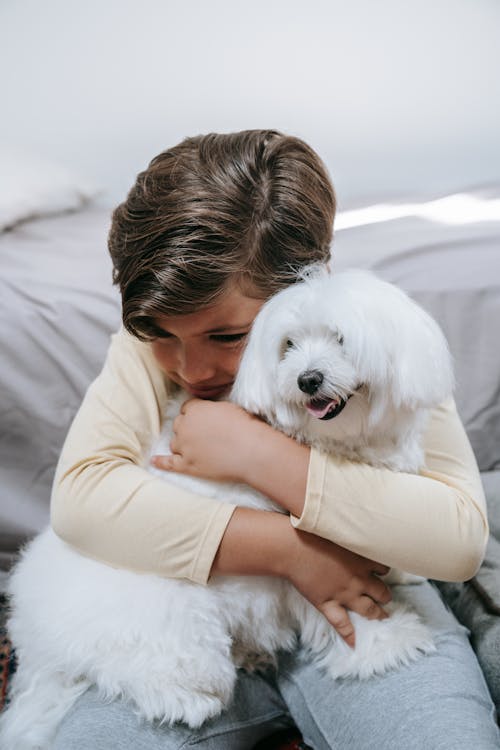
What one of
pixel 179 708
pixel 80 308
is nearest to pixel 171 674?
pixel 179 708

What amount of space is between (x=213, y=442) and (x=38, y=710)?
44 cm

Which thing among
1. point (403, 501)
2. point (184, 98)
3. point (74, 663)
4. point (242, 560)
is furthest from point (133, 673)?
point (184, 98)

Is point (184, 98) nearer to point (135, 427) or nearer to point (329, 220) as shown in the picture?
point (329, 220)

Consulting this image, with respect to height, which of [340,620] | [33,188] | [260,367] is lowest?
[340,620]

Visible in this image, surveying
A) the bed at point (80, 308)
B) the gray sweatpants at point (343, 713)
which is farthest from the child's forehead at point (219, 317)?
the gray sweatpants at point (343, 713)

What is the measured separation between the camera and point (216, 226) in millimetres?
854

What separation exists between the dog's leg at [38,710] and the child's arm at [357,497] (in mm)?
342

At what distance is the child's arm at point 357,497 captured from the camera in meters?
0.83

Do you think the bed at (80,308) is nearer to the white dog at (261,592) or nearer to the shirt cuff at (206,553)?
the white dog at (261,592)

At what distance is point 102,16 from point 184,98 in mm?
220

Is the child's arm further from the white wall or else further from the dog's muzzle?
the white wall

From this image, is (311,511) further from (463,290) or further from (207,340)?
(463,290)

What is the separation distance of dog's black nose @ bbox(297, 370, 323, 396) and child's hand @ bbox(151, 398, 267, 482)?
0.50ft

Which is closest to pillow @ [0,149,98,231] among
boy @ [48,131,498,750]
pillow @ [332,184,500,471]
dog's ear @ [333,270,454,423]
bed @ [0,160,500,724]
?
bed @ [0,160,500,724]
